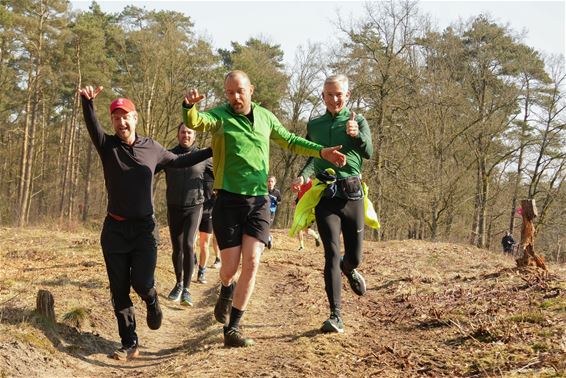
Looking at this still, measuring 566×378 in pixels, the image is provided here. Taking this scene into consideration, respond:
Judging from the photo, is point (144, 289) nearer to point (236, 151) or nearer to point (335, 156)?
point (236, 151)

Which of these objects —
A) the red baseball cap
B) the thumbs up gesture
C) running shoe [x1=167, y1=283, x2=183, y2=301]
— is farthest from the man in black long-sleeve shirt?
running shoe [x1=167, y1=283, x2=183, y2=301]

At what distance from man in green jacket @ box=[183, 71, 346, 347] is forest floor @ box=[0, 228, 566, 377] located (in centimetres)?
64

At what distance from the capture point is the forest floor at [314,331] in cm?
379

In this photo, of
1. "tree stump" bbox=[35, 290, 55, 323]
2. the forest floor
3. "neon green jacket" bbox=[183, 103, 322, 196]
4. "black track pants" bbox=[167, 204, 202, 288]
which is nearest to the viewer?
the forest floor

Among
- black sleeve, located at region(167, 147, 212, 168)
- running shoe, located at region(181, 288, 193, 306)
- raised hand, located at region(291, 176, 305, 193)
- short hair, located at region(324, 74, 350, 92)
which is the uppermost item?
short hair, located at region(324, 74, 350, 92)

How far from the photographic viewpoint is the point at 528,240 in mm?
7574

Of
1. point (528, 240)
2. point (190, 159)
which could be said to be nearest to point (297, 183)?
point (190, 159)

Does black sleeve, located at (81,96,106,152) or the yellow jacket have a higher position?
black sleeve, located at (81,96,106,152)

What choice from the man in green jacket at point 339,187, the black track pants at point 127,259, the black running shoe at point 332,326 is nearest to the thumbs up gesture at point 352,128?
the man in green jacket at point 339,187

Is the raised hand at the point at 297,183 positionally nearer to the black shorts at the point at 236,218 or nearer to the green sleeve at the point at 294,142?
the green sleeve at the point at 294,142

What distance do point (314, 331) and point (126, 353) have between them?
1.84 metres

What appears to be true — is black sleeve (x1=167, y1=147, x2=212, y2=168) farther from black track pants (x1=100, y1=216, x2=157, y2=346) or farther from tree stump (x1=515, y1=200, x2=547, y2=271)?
tree stump (x1=515, y1=200, x2=547, y2=271)

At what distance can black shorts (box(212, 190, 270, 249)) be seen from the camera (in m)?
4.48

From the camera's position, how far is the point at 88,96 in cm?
456
